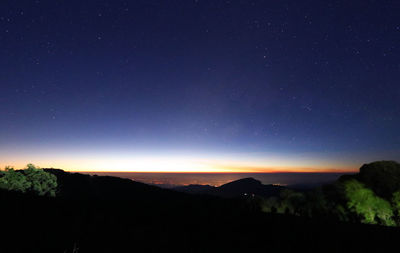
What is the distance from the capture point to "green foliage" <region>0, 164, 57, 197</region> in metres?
32.8

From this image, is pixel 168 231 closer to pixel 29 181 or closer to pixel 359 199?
pixel 359 199

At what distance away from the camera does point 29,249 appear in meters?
3.14

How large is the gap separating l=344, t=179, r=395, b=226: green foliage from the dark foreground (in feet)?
67.1

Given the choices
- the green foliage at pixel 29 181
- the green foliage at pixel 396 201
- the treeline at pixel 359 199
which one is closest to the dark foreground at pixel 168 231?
the treeline at pixel 359 199

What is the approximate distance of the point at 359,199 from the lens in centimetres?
2614

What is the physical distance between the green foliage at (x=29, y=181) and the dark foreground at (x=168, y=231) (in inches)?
1324

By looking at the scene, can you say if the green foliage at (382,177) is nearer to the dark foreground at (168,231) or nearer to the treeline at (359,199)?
the treeline at (359,199)

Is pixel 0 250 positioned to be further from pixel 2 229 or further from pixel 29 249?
pixel 2 229

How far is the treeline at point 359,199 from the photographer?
24984 millimetres

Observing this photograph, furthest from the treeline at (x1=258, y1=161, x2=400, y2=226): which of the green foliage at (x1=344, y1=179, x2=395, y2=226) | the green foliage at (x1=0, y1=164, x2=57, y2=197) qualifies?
the green foliage at (x1=0, y1=164, x2=57, y2=197)

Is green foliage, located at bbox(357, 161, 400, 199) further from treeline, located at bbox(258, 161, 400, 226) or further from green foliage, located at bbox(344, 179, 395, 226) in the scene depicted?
green foliage, located at bbox(344, 179, 395, 226)

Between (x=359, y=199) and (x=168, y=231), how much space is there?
29.2 metres

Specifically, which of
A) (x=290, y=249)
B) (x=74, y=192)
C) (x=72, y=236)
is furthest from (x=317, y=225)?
(x=74, y=192)

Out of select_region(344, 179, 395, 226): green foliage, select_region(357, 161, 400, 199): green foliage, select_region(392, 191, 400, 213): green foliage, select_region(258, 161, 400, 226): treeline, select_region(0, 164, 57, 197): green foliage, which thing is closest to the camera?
select_region(344, 179, 395, 226): green foliage
